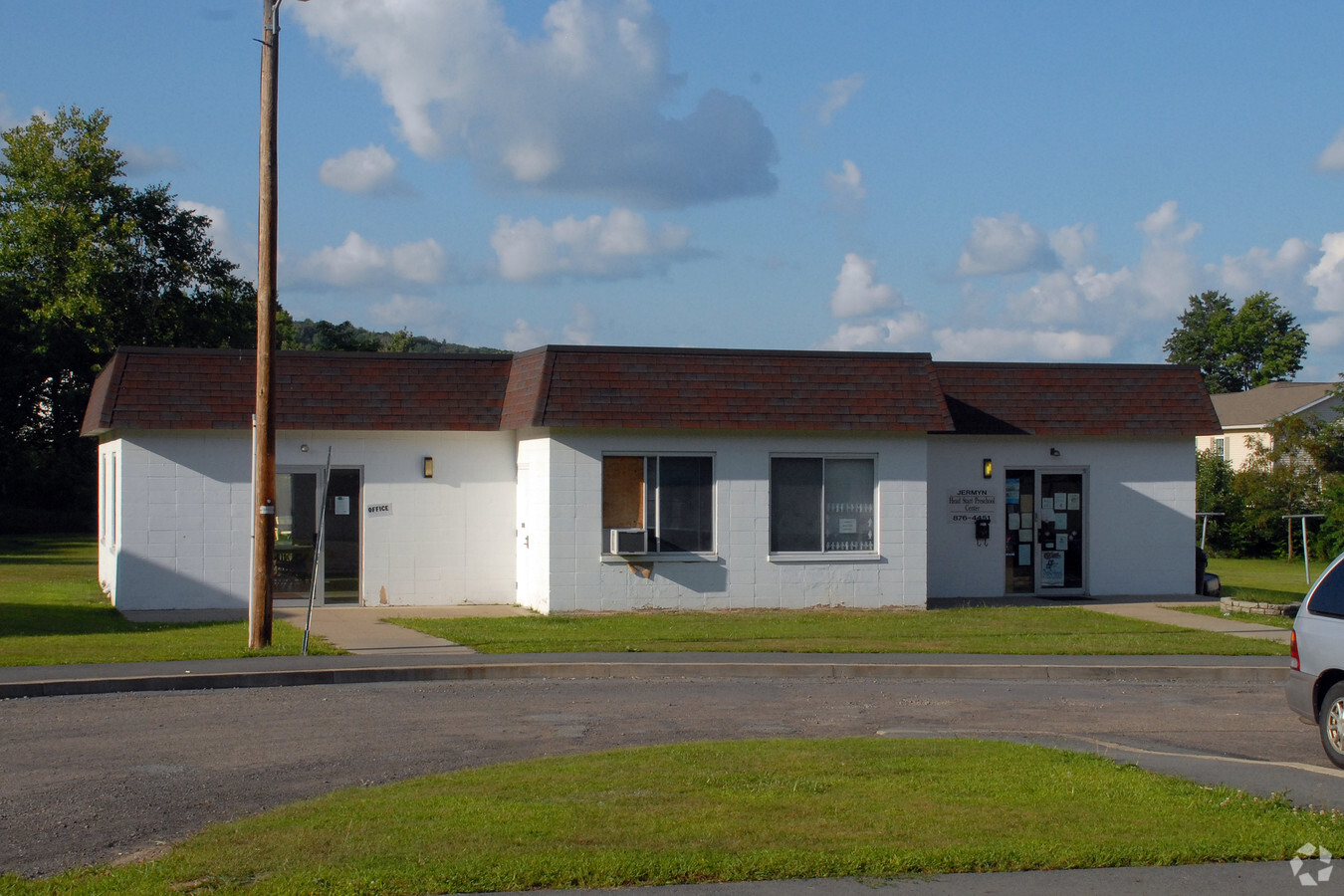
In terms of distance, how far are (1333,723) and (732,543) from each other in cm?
1118

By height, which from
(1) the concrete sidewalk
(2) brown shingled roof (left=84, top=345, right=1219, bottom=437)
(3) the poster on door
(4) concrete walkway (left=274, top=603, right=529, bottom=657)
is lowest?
(1) the concrete sidewalk

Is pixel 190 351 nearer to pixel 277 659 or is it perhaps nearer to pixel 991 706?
pixel 277 659

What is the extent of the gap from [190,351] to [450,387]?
13.2 feet

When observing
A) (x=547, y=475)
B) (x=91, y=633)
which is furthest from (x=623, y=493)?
(x=91, y=633)

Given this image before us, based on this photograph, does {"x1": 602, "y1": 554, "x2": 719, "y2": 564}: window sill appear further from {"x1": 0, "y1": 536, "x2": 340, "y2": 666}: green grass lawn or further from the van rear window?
the van rear window

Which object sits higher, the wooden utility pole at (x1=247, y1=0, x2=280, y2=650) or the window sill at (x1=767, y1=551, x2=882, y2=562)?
the wooden utility pole at (x1=247, y1=0, x2=280, y2=650)

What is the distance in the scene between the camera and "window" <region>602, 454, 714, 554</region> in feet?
64.9

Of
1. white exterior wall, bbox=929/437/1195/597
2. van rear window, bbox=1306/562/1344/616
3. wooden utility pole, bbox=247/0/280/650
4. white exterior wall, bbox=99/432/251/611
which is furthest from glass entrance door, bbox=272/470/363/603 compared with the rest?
van rear window, bbox=1306/562/1344/616

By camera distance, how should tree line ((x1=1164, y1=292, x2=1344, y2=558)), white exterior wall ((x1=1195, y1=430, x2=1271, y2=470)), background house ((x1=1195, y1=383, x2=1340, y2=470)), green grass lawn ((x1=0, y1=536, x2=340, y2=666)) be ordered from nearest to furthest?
1. green grass lawn ((x1=0, y1=536, x2=340, y2=666))
2. tree line ((x1=1164, y1=292, x2=1344, y2=558))
3. background house ((x1=1195, y1=383, x2=1340, y2=470))
4. white exterior wall ((x1=1195, y1=430, x2=1271, y2=470))

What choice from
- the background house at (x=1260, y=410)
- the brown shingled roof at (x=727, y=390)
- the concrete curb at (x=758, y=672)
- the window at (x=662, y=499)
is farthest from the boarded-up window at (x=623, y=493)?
the background house at (x=1260, y=410)

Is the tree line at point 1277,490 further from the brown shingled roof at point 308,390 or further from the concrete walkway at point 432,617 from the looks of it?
the brown shingled roof at point 308,390

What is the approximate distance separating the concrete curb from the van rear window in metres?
4.73

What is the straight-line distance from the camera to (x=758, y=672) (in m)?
14.4

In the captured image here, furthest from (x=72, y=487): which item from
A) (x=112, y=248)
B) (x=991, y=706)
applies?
(x=991, y=706)
